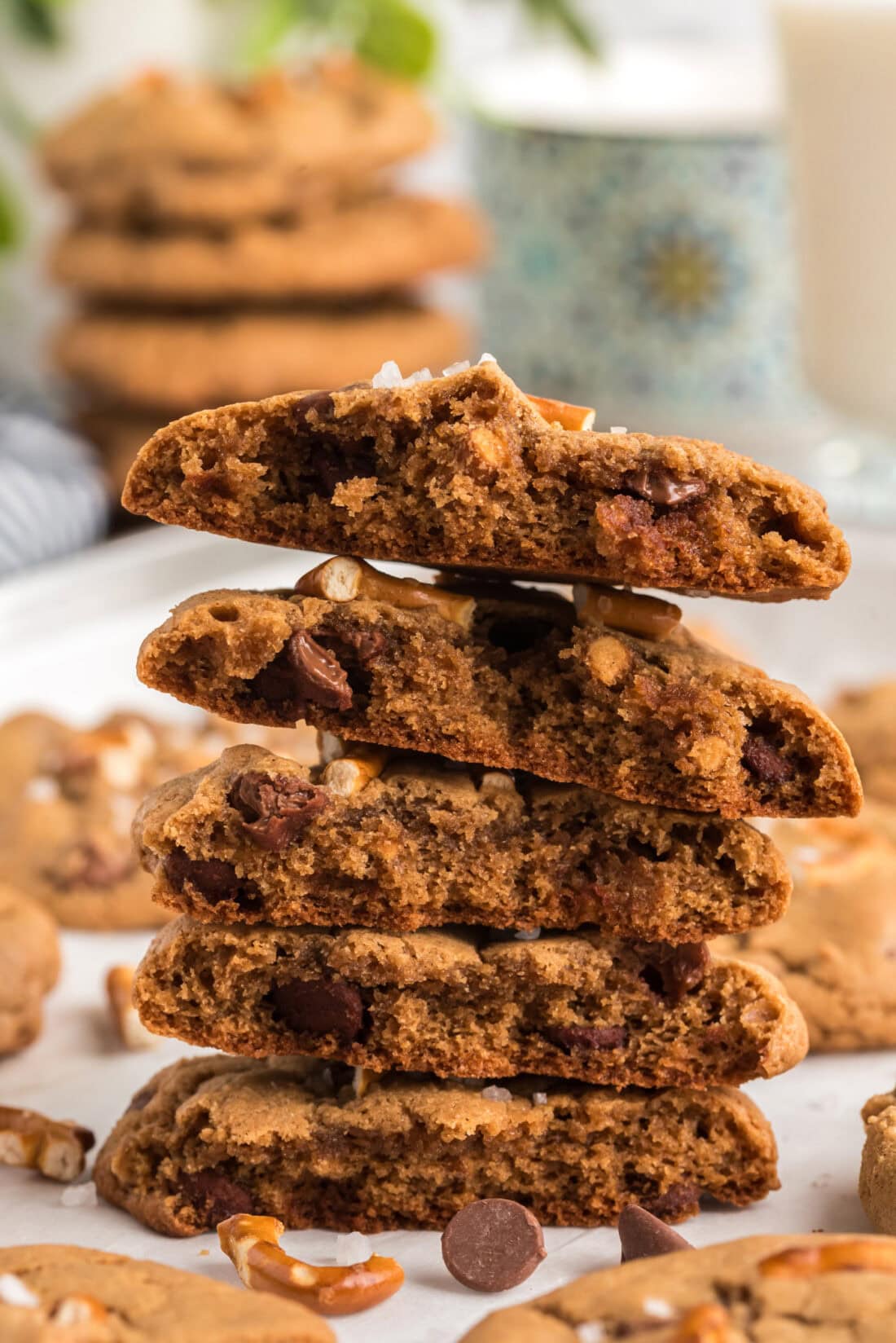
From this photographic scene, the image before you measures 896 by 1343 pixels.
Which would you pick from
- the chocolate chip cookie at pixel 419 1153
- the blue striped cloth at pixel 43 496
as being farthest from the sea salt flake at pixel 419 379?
the blue striped cloth at pixel 43 496

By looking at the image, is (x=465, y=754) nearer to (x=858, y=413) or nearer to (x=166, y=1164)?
(x=166, y=1164)

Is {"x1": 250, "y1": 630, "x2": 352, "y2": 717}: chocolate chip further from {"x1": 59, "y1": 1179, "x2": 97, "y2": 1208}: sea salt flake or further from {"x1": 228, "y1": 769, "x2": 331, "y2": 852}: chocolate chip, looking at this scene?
{"x1": 59, "y1": 1179, "x2": 97, "y2": 1208}: sea salt flake

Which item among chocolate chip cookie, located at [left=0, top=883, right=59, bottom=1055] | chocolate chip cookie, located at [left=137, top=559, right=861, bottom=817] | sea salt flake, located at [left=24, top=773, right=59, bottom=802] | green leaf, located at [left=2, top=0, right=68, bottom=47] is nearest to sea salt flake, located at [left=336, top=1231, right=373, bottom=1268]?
chocolate chip cookie, located at [left=137, top=559, right=861, bottom=817]

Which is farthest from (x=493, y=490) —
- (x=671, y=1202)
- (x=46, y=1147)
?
(x=46, y=1147)

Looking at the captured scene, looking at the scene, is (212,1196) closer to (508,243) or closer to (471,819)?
(471,819)

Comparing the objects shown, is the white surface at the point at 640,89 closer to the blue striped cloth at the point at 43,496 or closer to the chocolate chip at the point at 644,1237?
the blue striped cloth at the point at 43,496

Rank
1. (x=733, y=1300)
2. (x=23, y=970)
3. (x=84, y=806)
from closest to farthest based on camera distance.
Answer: (x=733, y=1300) → (x=23, y=970) → (x=84, y=806)
